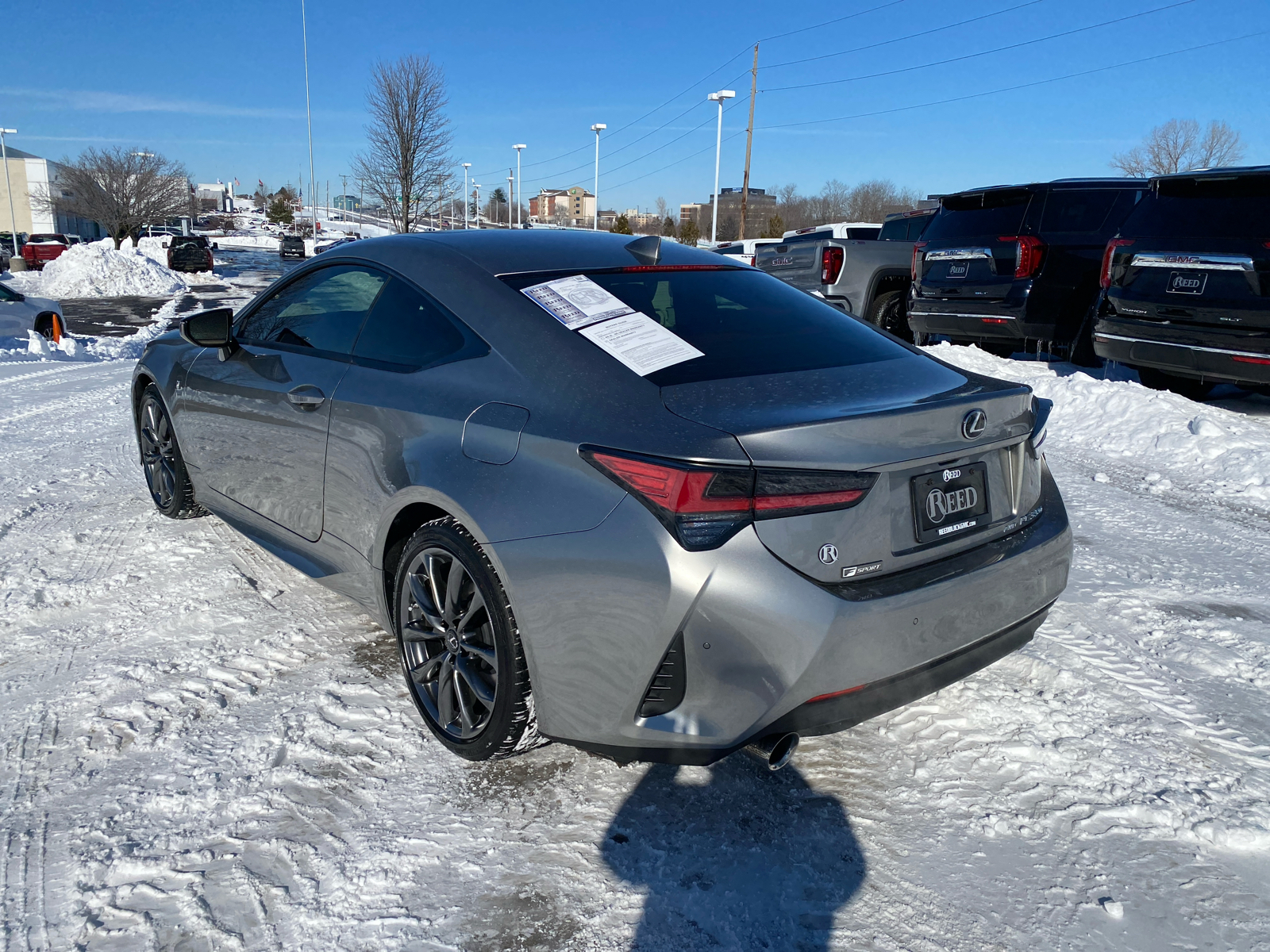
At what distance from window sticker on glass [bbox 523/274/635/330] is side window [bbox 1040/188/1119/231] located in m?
7.47

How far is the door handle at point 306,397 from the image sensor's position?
329 cm

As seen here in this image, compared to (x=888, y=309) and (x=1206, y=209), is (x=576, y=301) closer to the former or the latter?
(x=1206, y=209)

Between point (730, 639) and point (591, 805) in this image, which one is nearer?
point (730, 639)

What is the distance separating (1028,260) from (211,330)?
7.41 m

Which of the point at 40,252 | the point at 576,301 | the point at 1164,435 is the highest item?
the point at 576,301

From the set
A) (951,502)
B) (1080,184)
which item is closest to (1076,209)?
(1080,184)

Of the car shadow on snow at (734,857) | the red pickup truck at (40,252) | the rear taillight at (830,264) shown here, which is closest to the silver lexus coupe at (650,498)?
the car shadow on snow at (734,857)

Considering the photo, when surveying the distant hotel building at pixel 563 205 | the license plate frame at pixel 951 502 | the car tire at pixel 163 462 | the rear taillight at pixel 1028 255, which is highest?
the distant hotel building at pixel 563 205

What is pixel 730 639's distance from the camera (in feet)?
6.89

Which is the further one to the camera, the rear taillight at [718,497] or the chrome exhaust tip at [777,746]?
→ the chrome exhaust tip at [777,746]

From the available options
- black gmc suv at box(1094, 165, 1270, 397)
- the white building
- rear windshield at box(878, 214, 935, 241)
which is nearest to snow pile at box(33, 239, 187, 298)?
rear windshield at box(878, 214, 935, 241)

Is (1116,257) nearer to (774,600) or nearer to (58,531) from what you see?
(774,600)

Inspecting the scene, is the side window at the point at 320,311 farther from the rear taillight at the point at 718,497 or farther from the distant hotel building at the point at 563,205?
the distant hotel building at the point at 563,205

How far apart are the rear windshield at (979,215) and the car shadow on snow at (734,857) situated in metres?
7.82
